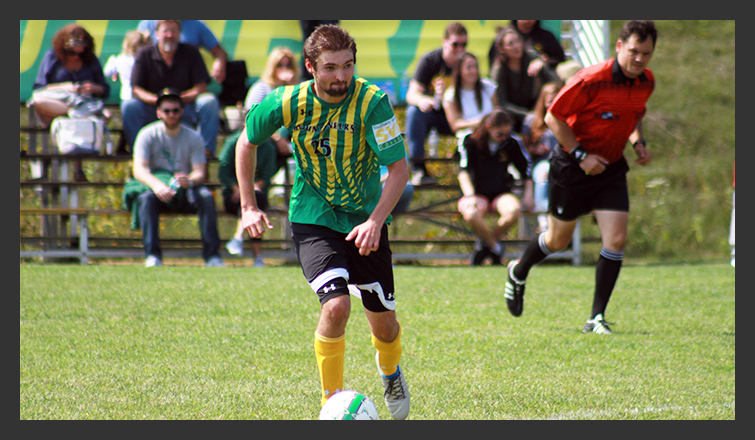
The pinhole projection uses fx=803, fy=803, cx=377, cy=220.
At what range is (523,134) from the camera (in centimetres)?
1062

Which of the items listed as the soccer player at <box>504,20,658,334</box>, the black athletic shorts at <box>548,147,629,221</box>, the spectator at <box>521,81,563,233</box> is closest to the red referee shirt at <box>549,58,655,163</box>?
the soccer player at <box>504,20,658,334</box>

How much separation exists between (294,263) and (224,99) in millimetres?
2592

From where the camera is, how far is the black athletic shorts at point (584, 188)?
20.1ft

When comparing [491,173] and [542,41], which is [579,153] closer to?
[491,173]

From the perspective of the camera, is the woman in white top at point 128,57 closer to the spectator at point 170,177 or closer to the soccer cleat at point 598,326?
the spectator at point 170,177

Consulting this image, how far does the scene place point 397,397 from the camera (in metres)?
4.28

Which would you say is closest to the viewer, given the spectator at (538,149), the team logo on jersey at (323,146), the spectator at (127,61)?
the team logo on jersey at (323,146)

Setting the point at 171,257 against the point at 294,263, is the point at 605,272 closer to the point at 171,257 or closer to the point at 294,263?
the point at 294,263

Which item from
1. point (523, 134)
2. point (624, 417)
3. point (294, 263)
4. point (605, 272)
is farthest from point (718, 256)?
point (624, 417)

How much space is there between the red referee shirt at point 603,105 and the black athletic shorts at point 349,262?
2.38 metres

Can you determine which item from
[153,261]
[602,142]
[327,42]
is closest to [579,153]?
[602,142]

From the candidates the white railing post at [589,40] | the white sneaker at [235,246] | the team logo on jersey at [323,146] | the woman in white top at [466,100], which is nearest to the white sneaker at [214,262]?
the white sneaker at [235,246]

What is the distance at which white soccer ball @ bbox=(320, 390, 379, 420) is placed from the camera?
11.9ft

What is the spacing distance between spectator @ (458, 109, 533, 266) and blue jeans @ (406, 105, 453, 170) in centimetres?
98
